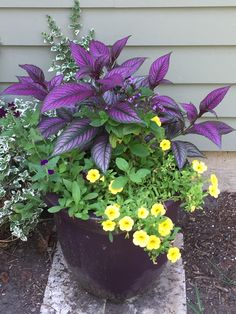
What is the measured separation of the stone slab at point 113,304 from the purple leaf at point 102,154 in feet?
2.41

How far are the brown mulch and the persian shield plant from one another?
47 cm

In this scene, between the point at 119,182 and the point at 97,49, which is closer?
the point at 119,182

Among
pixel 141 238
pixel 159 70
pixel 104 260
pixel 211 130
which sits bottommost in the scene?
pixel 104 260

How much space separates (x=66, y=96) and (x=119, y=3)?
78 cm

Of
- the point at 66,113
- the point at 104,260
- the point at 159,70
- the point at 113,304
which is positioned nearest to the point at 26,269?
the point at 113,304

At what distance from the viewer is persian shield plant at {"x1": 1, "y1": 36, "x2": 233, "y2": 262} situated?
2229 millimetres

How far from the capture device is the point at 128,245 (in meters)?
2.32

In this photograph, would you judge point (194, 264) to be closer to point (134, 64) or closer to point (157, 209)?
point (157, 209)

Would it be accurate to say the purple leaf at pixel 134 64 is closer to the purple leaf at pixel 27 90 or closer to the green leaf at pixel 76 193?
the purple leaf at pixel 27 90

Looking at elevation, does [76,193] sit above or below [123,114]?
below

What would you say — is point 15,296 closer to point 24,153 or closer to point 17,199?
point 17,199

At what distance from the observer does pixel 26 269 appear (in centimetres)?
284

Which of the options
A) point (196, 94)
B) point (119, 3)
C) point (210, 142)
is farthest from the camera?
point (210, 142)

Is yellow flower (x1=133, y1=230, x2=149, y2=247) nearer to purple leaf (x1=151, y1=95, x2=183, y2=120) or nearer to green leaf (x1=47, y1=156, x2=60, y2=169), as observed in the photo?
green leaf (x1=47, y1=156, x2=60, y2=169)
